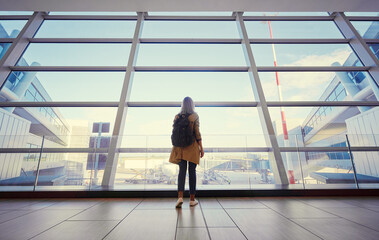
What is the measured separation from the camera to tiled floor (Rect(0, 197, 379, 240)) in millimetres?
1317

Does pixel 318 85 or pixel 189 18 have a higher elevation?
pixel 189 18

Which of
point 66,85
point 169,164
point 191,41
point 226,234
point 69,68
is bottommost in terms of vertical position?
point 226,234

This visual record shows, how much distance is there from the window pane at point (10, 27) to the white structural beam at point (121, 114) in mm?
3006

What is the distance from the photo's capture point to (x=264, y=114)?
405 centimetres

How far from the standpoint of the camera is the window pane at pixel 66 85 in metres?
4.38

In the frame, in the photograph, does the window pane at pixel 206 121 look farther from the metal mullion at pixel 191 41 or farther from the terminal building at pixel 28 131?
the metal mullion at pixel 191 41

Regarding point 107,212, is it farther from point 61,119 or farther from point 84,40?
point 84,40

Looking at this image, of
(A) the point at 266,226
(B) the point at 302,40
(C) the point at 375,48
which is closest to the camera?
(A) the point at 266,226

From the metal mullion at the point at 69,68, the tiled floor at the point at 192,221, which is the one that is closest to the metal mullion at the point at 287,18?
the metal mullion at the point at 69,68

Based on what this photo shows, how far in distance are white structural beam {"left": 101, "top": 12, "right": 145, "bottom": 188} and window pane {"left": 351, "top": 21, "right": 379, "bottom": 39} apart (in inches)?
230

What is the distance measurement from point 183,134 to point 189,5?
3684mm

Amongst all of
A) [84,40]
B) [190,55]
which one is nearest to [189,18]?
[190,55]

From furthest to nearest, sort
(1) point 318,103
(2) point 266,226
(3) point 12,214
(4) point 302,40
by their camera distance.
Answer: (4) point 302,40 → (1) point 318,103 → (3) point 12,214 → (2) point 266,226

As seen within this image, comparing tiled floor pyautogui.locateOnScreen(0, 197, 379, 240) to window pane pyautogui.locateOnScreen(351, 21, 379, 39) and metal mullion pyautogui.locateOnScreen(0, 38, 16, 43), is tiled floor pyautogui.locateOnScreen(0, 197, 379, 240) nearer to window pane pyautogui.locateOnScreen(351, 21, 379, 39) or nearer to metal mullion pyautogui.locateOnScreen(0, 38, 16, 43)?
metal mullion pyautogui.locateOnScreen(0, 38, 16, 43)
